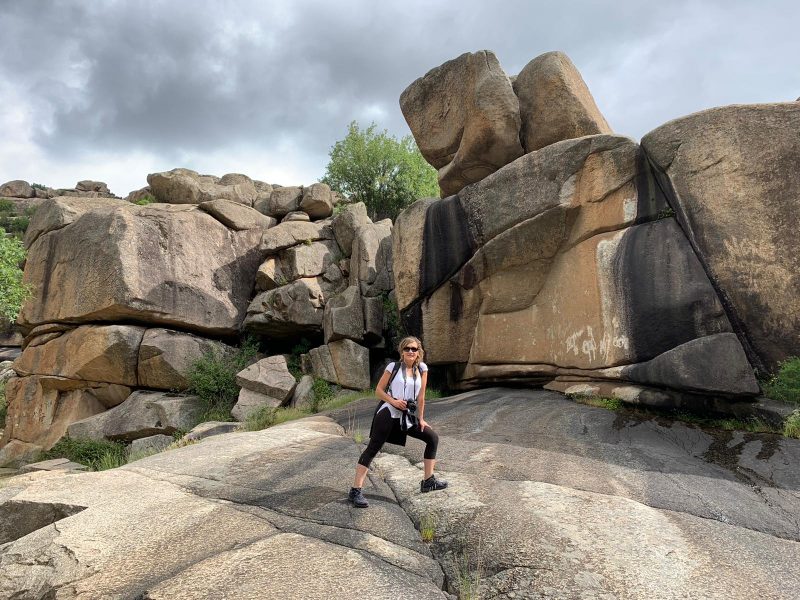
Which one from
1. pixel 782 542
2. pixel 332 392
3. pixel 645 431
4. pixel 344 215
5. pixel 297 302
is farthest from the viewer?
pixel 344 215

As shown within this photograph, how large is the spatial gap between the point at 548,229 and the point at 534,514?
9.61 metres

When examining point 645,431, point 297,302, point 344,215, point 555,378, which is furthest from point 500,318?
point 344,215

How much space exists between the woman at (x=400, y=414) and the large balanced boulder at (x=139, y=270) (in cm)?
1549

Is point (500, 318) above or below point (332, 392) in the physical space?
above

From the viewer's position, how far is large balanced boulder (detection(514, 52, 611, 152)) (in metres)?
14.7

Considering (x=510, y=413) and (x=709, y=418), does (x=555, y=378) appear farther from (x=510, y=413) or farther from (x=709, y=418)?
(x=709, y=418)

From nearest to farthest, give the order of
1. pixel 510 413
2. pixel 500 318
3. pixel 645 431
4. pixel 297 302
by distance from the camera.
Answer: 1. pixel 645 431
2. pixel 510 413
3. pixel 500 318
4. pixel 297 302

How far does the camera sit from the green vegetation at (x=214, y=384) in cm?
1792

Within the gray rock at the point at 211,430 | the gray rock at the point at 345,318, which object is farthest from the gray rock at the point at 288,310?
the gray rock at the point at 211,430

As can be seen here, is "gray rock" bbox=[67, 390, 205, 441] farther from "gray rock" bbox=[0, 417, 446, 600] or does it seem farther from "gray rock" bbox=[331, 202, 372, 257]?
"gray rock" bbox=[0, 417, 446, 600]

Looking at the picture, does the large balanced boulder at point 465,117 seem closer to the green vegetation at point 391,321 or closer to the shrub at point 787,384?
the green vegetation at point 391,321

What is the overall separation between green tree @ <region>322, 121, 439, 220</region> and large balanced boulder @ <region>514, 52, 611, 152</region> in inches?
712

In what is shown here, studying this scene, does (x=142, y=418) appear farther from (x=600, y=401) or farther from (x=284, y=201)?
(x=600, y=401)

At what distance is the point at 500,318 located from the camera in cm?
1468
